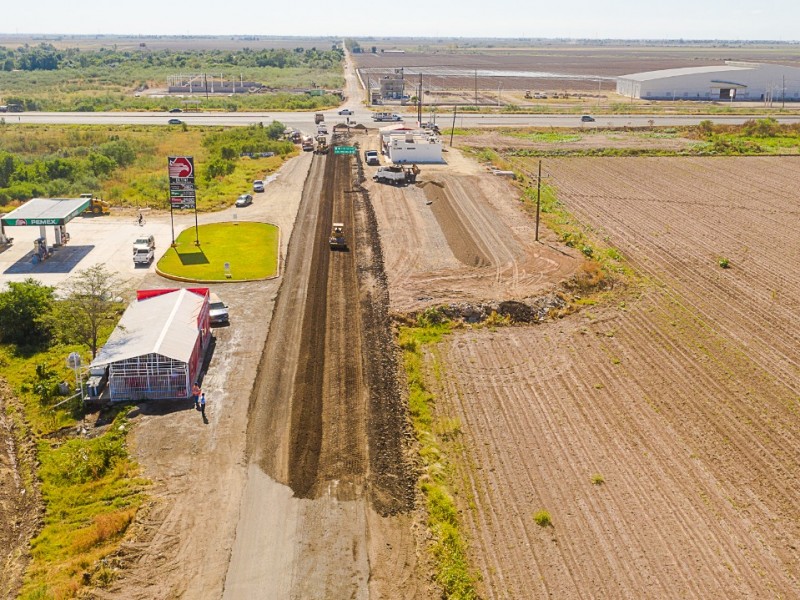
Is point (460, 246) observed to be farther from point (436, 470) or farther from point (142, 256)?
point (436, 470)

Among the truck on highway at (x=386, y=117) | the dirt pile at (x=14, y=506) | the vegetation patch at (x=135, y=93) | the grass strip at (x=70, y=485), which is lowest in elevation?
the dirt pile at (x=14, y=506)

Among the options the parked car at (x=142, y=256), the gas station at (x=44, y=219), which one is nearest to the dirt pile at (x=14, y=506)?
the parked car at (x=142, y=256)

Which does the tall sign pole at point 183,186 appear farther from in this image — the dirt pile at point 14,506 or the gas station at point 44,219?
the dirt pile at point 14,506

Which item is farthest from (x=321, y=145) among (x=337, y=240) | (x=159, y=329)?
(x=159, y=329)

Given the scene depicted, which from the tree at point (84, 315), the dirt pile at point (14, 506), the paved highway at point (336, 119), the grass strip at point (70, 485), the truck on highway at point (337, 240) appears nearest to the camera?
the grass strip at point (70, 485)

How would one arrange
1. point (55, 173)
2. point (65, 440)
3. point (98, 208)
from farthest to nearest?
point (55, 173)
point (98, 208)
point (65, 440)

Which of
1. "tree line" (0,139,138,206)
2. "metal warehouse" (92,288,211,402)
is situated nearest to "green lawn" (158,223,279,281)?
"metal warehouse" (92,288,211,402)
